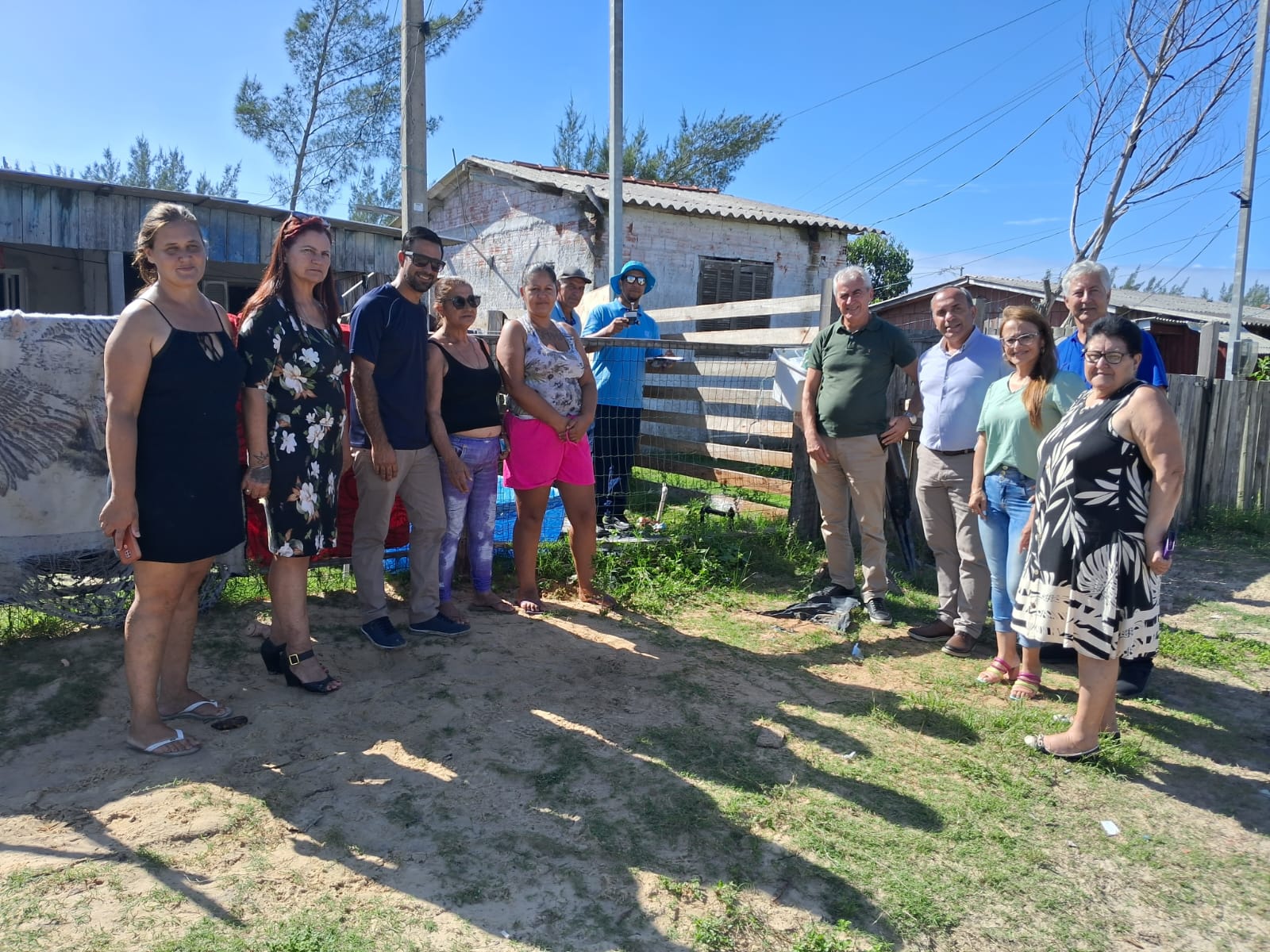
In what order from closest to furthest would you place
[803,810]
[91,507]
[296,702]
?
[803,810] < [296,702] < [91,507]

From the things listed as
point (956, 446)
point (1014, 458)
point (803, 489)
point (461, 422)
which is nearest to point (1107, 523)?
point (1014, 458)

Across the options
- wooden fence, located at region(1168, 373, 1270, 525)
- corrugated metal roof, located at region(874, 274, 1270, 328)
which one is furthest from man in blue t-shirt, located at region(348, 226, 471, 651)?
corrugated metal roof, located at region(874, 274, 1270, 328)

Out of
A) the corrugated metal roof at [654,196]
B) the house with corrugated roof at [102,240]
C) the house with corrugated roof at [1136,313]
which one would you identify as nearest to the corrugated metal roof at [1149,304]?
the house with corrugated roof at [1136,313]

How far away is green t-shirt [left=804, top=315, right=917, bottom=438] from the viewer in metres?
4.88

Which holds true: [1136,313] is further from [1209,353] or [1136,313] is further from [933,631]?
[933,631]

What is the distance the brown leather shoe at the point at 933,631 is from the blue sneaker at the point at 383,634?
2.79 metres

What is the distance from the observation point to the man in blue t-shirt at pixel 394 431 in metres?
3.93

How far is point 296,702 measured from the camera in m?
3.62

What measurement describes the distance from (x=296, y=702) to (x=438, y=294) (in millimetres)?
2065

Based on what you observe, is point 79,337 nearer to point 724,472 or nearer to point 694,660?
point 694,660

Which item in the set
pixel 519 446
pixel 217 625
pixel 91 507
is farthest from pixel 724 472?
pixel 91 507

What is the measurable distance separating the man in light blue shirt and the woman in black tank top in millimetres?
2316

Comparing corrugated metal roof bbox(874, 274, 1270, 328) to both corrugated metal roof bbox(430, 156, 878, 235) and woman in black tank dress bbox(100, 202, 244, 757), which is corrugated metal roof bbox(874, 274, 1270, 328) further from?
woman in black tank dress bbox(100, 202, 244, 757)

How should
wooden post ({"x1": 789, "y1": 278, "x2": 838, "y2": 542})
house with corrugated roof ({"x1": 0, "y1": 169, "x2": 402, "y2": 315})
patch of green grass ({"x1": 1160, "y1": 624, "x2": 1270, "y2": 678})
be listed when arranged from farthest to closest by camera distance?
house with corrugated roof ({"x1": 0, "y1": 169, "x2": 402, "y2": 315}) → wooden post ({"x1": 789, "y1": 278, "x2": 838, "y2": 542}) → patch of green grass ({"x1": 1160, "y1": 624, "x2": 1270, "y2": 678})
